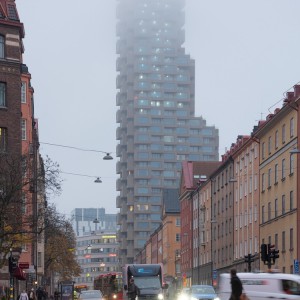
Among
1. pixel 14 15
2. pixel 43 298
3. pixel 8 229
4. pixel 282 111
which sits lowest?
pixel 43 298

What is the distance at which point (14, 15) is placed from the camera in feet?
218

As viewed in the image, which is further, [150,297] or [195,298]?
[150,297]

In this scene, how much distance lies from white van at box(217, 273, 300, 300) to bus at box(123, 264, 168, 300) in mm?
26536

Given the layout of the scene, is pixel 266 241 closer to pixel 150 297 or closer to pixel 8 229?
pixel 150 297

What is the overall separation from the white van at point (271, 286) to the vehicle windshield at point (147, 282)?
2680 cm

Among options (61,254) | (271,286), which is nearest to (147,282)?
(271,286)

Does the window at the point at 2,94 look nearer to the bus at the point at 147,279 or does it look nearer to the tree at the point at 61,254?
the bus at the point at 147,279

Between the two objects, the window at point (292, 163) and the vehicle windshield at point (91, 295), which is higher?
the window at point (292, 163)

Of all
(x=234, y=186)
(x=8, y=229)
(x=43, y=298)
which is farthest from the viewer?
(x=234, y=186)

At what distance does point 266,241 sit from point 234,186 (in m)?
16.9

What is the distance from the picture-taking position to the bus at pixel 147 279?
200 ft

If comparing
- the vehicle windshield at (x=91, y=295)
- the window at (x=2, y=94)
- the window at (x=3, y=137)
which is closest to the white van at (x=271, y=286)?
the vehicle windshield at (x=91, y=295)

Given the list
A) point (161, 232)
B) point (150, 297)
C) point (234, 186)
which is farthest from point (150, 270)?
point (161, 232)

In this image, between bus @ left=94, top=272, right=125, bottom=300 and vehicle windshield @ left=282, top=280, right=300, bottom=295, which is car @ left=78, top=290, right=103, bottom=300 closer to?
bus @ left=94, top=272, right=125, bottom=300
